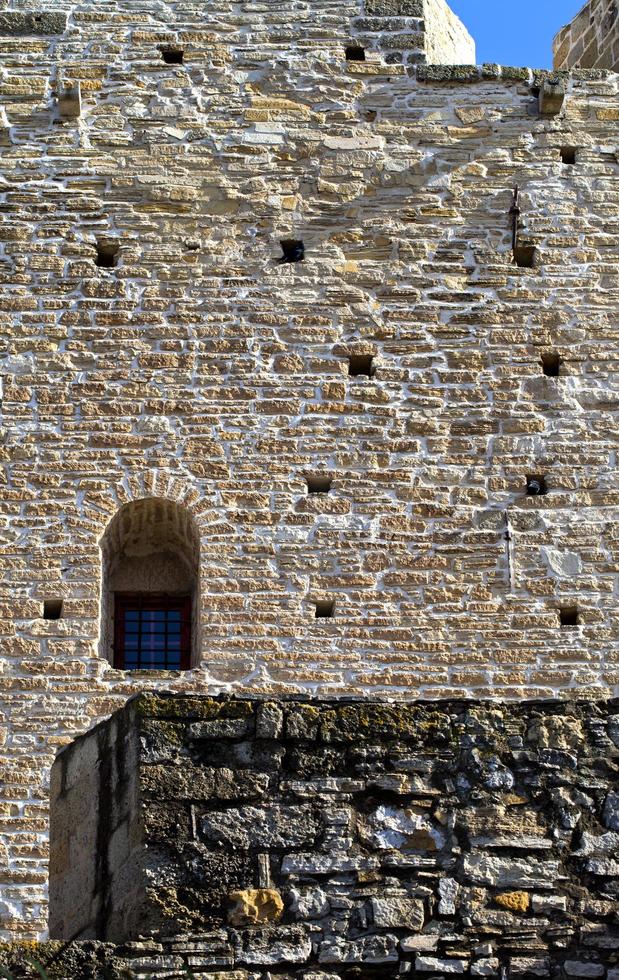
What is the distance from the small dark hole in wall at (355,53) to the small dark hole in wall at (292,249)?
1.61 metres

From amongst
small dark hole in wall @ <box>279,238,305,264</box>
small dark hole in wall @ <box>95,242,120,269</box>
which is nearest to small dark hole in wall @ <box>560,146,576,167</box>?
small dark hole in wall @ <box>279,238,305,264</box>

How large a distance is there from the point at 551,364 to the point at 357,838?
7.46 meters

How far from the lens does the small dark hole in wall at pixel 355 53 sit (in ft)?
46.2

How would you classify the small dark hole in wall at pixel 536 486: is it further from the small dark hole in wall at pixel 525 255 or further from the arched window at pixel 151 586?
the arched window at pixel 151 586

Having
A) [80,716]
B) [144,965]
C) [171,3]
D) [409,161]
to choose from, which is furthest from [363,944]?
[171,3]

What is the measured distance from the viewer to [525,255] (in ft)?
44.7

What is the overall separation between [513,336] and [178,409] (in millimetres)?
2384

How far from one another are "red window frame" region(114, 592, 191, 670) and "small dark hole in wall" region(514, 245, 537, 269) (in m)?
3.34

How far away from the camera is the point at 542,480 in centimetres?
1288

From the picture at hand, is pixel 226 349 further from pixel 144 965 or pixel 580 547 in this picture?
pixel 144 965

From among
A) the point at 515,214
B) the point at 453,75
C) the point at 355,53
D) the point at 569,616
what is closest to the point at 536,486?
the point at 569,616

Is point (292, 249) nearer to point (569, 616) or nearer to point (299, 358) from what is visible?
point (299, 358)

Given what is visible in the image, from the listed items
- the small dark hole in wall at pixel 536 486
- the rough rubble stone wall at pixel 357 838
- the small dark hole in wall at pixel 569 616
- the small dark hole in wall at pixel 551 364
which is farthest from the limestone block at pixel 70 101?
the rough rubble stone wall at pixel 357 838

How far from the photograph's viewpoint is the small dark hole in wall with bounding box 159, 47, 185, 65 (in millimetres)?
13992
